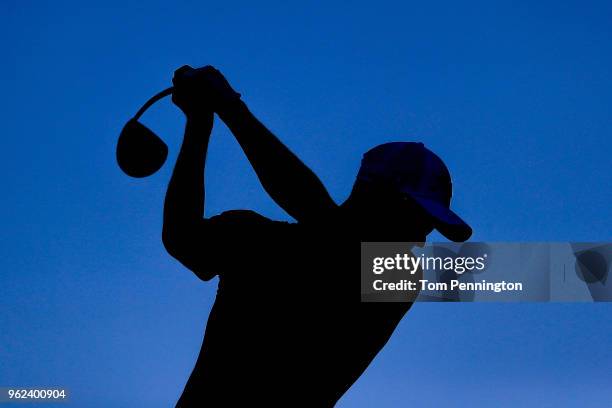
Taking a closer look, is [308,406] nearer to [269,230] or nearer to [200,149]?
[269,230]

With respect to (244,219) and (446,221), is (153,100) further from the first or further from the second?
(446,221)

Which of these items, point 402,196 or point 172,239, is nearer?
point 172,239

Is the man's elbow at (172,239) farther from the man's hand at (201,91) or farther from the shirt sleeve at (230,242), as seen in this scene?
the man's hand at (201,91)

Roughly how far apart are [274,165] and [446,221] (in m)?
0.46

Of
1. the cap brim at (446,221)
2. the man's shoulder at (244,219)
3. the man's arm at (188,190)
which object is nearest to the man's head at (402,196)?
the cap brim at (446,221)

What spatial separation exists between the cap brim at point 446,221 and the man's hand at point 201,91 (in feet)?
1.66

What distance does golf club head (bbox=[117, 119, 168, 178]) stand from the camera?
1387mm

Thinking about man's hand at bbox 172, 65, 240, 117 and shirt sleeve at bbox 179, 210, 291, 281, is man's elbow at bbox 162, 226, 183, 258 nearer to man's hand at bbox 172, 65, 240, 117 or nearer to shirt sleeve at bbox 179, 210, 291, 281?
shirt sleeve at bbox 179, 210, 291, 281

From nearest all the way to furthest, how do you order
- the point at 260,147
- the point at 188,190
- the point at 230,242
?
the point at 260,147, the point at 188,190, the point at 230,242

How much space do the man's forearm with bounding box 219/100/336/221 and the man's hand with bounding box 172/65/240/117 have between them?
18mm

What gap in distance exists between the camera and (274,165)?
110cm

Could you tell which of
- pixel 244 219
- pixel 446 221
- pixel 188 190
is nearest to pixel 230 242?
pixel 244 219

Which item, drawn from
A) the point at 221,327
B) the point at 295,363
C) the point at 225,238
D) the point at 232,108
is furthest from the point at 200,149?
the point at 295,363

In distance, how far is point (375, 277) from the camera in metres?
1.60
